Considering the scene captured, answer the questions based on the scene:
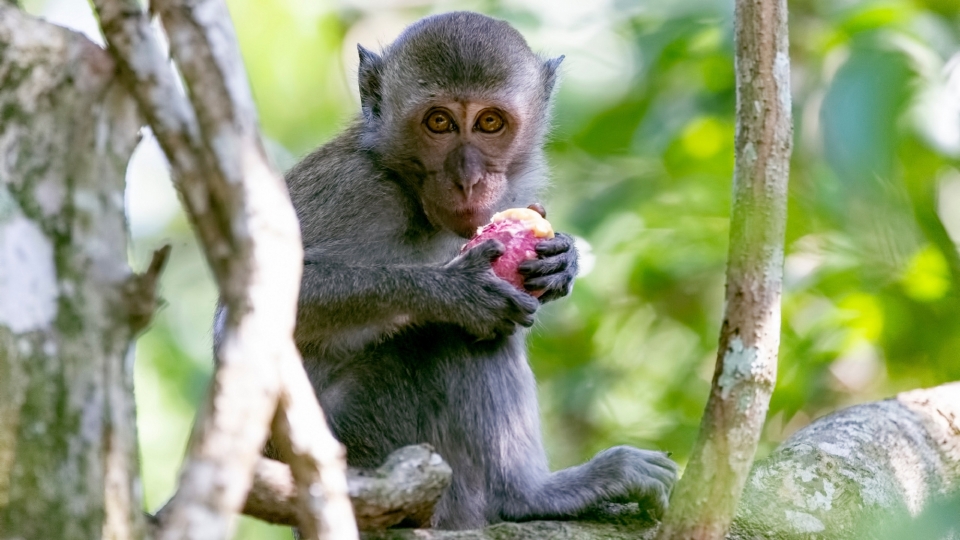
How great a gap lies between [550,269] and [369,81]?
6.70ft

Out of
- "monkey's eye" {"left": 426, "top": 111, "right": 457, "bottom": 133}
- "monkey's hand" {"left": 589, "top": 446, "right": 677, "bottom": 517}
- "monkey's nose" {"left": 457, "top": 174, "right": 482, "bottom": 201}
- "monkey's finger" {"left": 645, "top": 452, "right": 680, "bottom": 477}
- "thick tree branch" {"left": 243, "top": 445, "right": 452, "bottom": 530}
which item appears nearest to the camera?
"thick tree branch" {"left": 243, "top": 445, "right": 452, "bottom": 530}

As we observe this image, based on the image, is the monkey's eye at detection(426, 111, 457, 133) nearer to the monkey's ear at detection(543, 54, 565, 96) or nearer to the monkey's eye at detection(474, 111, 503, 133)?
the monkey's eye at detection(474, 111, 503, 133)

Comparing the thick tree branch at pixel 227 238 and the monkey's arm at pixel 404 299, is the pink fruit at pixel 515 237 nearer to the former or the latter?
the monkey's arm at pixel 404 299

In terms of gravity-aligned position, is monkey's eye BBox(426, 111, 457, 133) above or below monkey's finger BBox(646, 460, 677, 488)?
above

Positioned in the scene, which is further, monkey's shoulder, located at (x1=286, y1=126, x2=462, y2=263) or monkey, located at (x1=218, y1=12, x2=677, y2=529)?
monkey's shoulder, located at (x1=286, y1=126, x2=462, y2=263)

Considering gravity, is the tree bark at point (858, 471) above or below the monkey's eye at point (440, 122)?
below

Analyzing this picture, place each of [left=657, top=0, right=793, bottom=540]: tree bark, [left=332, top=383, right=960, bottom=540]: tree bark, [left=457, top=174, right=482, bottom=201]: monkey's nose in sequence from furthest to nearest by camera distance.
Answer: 1. [left=457, top=174, right=482, bottom=201]: monkey's nose
2. [left=332, top=383, right=960, bottom=540]: tree bark
3. [left=657, top=0, right=793, bottom=540]: tree bark

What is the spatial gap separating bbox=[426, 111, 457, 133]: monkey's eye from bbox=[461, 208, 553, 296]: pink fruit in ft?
3.06

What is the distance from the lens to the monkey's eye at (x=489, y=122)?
245 inches

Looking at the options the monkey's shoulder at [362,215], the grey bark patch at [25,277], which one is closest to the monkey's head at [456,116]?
the monkey's shoulder at [362,215]

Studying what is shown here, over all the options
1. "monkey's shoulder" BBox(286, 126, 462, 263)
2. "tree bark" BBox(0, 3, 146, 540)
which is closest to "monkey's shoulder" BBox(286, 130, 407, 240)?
"monkey's shoulder" BBox(286, 126, 462, 263)

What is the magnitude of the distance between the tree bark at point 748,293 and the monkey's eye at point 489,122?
97.6 inches

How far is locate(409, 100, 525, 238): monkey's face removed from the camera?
228 inches

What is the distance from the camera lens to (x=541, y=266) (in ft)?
17.5
